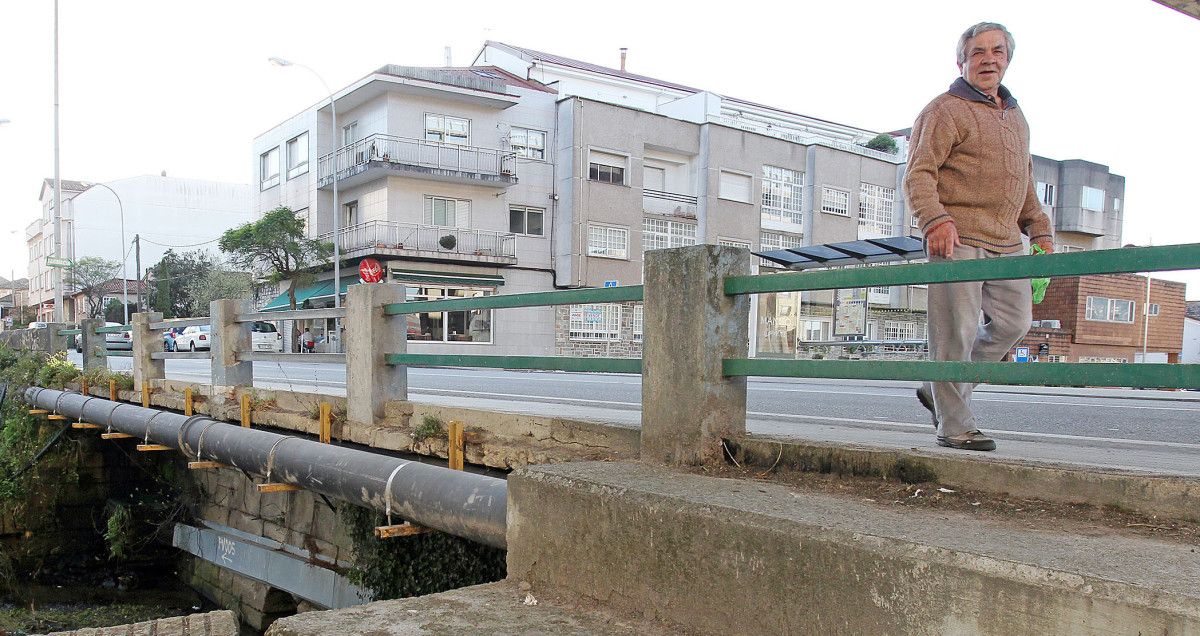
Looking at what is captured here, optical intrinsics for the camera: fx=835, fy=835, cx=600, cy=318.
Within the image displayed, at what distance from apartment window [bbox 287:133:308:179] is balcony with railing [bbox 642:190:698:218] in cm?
1364

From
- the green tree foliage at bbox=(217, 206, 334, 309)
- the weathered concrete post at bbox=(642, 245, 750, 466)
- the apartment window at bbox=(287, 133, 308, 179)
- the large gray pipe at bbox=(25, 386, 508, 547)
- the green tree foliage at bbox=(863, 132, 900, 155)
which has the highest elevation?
the green tree foliage at bbox=(863, 132, 900, 155)

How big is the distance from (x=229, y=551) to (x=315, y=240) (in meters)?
23.8

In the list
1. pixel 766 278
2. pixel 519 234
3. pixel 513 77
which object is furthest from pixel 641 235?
pixel 766 278

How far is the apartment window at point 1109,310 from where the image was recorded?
28016 millimetres

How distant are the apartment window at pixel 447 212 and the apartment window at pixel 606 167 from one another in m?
5.01

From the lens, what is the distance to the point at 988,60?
3.61 meters

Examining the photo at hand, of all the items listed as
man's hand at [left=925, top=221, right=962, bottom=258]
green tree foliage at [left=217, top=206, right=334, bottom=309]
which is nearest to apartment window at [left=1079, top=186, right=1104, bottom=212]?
green tree foliage at [left=217, top=206, right=334, bottom=309]

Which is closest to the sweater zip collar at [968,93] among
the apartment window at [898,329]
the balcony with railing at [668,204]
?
the balcony with railing at [668,204]

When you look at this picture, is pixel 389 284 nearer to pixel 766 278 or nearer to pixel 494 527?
pixel 494 527

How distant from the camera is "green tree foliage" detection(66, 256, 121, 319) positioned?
5397 centimetres

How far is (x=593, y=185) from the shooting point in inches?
1268

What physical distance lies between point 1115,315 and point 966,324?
29586mm

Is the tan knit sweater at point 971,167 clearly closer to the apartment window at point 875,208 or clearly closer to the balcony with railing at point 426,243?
the balcony with railing at point 426,243

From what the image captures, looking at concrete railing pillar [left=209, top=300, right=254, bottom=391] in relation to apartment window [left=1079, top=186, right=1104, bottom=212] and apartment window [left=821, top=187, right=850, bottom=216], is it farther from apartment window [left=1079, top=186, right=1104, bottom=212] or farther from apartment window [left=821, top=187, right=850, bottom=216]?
apartment window [left=1079, top=186, right=1104, bottom=212]
